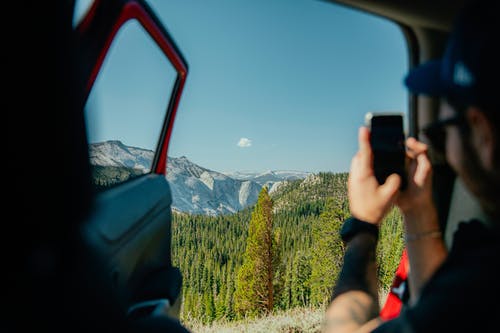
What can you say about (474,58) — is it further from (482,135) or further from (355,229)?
(355,229)

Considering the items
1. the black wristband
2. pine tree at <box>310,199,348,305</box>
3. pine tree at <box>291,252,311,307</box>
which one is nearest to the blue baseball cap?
the black wristband

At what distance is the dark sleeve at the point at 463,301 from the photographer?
83 cm

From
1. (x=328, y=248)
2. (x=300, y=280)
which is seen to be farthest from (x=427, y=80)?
(x=300, y=280)

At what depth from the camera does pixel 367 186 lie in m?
1.34

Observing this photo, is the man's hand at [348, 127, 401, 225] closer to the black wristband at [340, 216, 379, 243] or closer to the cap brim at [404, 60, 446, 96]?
the black wristband at [340, 216, 379, 243]

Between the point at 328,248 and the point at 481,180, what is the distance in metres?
42.2

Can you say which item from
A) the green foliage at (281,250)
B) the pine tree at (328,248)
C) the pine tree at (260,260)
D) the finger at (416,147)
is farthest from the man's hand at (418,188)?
the pine tree at (260,260)

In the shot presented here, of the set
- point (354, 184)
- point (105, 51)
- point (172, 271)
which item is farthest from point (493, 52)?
point (172, 271)

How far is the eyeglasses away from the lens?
98 centimetres

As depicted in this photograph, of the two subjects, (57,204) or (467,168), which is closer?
(57,204)

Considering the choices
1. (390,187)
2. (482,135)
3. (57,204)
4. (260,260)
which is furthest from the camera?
(260,260)

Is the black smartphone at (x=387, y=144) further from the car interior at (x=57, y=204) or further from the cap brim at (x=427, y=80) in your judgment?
the car interior at (x=57, y=204)

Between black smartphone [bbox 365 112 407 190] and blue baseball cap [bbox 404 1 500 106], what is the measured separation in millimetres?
388

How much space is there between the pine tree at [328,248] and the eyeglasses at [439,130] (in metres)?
35.7
